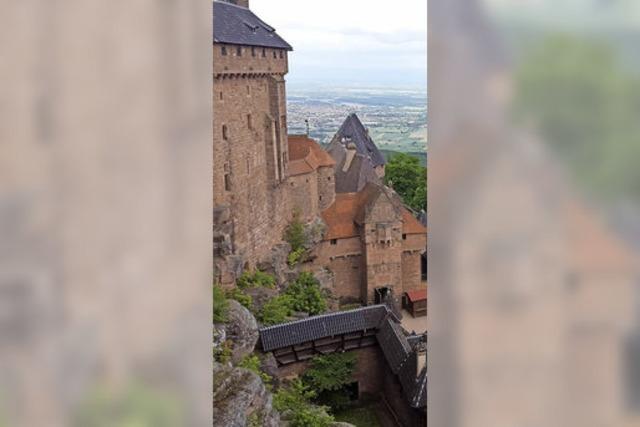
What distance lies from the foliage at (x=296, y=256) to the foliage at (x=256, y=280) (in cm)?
82

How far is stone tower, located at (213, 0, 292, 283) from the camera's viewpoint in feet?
23.0

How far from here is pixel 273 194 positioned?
8.58m

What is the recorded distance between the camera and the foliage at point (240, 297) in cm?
680

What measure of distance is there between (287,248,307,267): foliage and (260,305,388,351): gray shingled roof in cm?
184

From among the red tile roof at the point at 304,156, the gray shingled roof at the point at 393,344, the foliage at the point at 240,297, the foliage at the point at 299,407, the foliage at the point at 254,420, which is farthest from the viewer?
the red tile roof at the point at 304,156

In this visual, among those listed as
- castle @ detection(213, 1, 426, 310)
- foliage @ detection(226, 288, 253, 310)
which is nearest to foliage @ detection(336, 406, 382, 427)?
foliage @ detection(226, 288, 253, 310)

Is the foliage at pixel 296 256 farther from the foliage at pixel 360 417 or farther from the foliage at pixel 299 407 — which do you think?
the foliage at pixel 360 417

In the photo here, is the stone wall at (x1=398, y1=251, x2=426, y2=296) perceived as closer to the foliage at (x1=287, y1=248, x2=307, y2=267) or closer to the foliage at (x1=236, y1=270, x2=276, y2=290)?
the foliage at (x1=287, y1=248, x2=307, y2=267)
